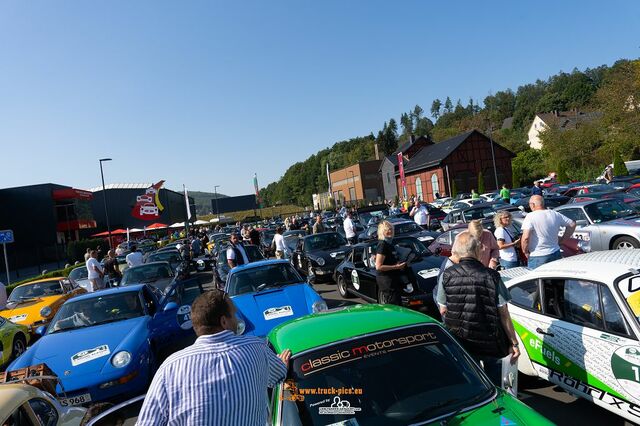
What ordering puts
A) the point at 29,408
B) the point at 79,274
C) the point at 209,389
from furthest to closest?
the point at 79,274
the point at 29,408
the point at 209,389

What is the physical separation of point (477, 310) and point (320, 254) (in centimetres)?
1043

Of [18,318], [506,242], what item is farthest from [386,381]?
[18,318]

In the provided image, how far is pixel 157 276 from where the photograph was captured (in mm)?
12938

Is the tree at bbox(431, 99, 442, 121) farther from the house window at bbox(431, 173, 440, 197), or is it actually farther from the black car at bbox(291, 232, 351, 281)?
the black car at bbox(291, 232, 351, 281)

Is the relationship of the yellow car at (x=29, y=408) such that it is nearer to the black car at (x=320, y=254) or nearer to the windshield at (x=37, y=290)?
the black car at (x=320, y=254)

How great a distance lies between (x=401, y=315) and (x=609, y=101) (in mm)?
50264

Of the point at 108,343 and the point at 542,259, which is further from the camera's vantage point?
the point at 542,259

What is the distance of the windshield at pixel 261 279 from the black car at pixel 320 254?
14.4 feet

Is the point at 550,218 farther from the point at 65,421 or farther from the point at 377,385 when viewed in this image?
the point at 65,421

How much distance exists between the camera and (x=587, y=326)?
161 inches

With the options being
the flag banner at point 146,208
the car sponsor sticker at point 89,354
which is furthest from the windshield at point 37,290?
the flag banner at point 146,208

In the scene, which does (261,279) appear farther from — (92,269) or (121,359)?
(92,269)

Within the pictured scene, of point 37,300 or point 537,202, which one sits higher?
point 537,202

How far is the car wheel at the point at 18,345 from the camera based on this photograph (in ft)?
31.6
